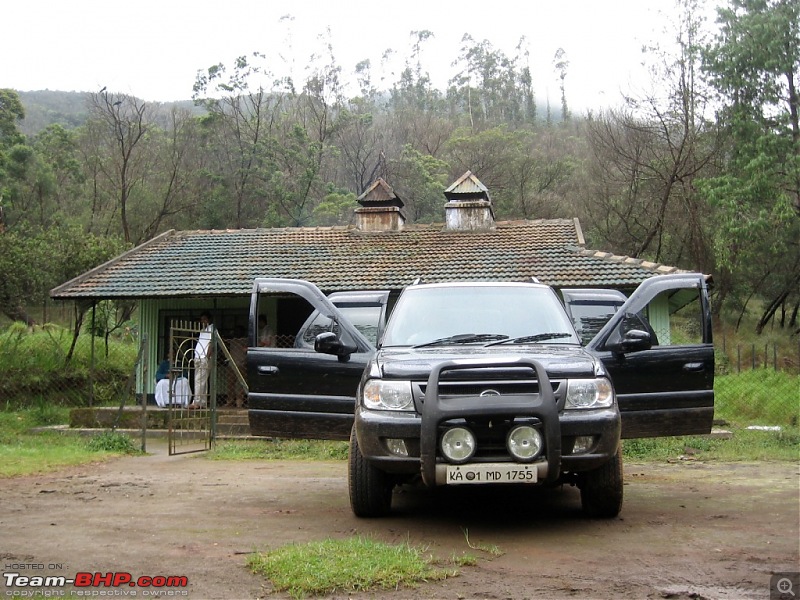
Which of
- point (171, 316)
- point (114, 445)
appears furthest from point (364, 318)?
point (171, 316)

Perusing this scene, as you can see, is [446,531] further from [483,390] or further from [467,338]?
[467,338]

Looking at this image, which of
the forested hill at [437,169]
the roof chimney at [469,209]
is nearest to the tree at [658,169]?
the forested hill at [437,169]

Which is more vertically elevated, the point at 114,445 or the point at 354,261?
the point at 354,261

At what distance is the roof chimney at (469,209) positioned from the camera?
62.7 feet

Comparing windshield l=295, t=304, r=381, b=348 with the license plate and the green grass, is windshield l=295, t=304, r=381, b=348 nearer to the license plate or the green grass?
the license plate

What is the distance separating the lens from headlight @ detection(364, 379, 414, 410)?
5.02m

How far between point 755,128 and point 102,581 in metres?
27.2

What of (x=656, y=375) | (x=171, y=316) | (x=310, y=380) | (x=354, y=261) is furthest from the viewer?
(x=171, y=316)

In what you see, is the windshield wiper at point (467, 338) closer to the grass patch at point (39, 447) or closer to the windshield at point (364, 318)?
the windshield at point (364, 318)

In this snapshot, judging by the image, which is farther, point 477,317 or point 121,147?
point 121,147

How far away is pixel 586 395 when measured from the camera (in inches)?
196

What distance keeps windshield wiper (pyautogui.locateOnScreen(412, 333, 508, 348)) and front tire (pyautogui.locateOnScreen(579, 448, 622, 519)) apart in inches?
44.5

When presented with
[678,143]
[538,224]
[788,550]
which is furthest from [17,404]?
[678,143]

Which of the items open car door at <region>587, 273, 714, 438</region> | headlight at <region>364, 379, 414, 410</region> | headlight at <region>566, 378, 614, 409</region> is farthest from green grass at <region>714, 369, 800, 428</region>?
headlight at <region>364, 379, 414, 410</region>
